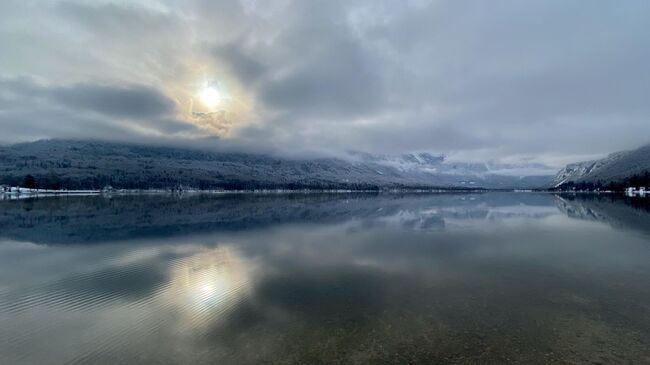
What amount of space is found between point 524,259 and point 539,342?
21518 millimetres

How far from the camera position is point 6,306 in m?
22.4

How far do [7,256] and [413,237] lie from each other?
50.2 m

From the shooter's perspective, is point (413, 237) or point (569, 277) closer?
point (569, 277)

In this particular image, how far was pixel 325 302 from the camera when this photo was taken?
22562 mm

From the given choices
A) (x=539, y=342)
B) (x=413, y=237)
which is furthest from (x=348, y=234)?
(x=539, y=342)

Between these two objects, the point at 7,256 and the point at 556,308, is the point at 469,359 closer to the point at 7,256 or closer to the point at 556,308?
the point at 556,308

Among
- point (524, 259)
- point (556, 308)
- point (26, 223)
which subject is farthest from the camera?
point (26, 223)

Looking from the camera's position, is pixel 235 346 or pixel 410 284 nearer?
pixel 235 346

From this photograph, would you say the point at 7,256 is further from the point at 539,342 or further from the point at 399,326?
the point at 539,342

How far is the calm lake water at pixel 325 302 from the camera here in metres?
16.0

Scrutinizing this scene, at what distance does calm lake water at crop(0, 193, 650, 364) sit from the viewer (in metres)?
16.0

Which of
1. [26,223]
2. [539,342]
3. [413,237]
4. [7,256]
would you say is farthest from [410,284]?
[26,223]

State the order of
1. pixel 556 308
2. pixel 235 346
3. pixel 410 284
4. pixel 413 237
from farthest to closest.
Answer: pixel 413 237
pixel 410 284
pixel 556 308
pixel 235 346

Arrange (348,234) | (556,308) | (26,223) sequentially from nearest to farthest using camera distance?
1. (556,308)
2. (348,234)
3. (26,223)
